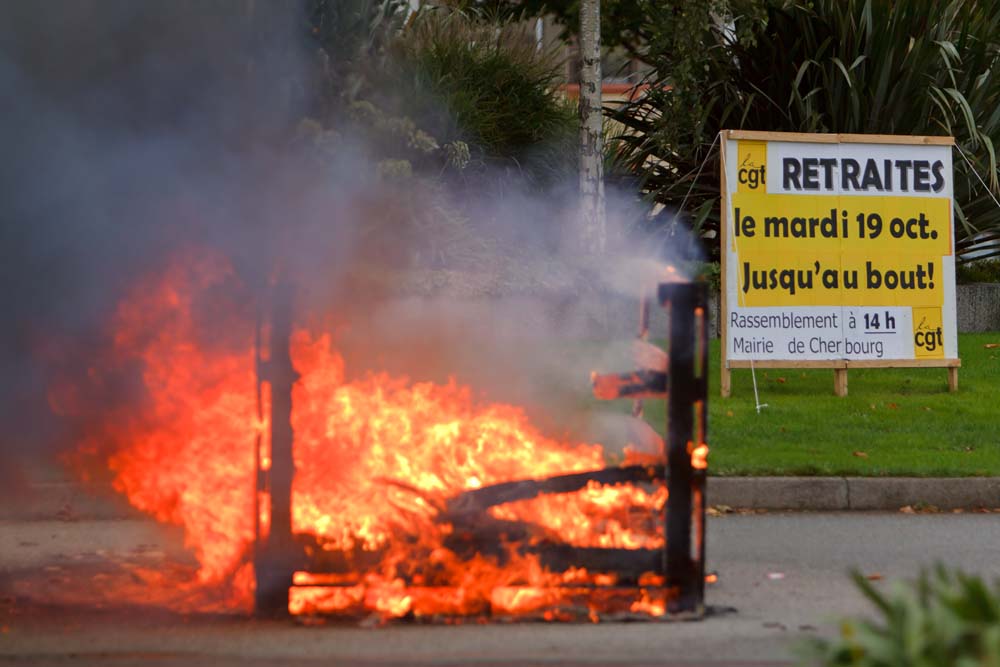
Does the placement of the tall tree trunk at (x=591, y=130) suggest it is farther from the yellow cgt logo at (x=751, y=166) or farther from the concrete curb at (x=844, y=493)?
the concrete curb at (x=844, y=493)

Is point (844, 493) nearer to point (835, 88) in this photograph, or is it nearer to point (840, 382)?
point (840, 382)

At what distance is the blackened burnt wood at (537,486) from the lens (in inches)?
184

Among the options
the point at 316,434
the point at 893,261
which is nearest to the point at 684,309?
the point at 316,434

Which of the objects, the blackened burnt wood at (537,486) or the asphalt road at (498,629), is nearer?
the asphalt road at (498,629)

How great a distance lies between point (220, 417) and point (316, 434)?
0.42 meters

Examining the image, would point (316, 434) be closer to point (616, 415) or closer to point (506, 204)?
point (616, 415)

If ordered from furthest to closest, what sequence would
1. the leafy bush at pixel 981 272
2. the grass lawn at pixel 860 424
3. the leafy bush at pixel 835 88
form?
the leafy bush at pixel 981 272 < the leafy bush at pixel 835 88 < the grass lawn at pixel 860 424

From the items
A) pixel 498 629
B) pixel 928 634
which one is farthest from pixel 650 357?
pixel 928 634

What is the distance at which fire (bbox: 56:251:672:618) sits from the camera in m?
4.64

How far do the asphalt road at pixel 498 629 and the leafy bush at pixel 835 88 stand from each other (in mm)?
6254

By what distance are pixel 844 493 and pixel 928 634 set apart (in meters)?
4.17

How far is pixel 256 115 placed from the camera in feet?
17.1

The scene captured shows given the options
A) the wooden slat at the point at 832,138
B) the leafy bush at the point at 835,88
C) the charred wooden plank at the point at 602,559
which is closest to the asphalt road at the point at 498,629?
the charred wooden plank at the point at 602,559

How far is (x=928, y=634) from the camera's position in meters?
2.67
